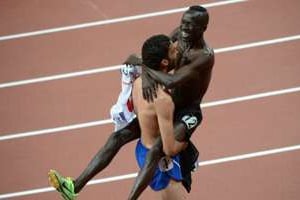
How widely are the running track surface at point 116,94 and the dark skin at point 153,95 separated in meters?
1.44

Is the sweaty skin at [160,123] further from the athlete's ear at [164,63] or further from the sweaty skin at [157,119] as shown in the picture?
the athlete's ear at [164,63]

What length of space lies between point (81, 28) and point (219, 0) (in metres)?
1.81

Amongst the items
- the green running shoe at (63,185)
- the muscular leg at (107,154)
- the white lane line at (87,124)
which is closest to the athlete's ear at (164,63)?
the muscular leg at (107,154)

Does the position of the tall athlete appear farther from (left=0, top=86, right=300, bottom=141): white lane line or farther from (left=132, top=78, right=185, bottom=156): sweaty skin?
(left=0, top=86, right=300, bottom=141): white lane line

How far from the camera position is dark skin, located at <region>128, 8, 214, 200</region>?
5.69m

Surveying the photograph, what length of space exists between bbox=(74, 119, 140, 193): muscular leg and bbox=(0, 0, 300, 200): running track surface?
Result: 139cm

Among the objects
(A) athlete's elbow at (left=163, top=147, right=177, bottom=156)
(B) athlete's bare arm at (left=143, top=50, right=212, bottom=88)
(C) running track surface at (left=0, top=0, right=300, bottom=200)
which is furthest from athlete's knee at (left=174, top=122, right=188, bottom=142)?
(C) running track surface at (left=0, top=0, right=300, bottom=200)

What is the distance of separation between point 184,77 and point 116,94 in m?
2.99

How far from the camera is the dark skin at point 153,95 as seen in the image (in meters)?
5.70

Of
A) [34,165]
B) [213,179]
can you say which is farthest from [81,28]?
[213,179]

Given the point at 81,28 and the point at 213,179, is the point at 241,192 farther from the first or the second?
the point at 81,28

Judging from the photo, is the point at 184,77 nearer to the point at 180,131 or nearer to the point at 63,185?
the point at 180,131

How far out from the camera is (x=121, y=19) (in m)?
9.93

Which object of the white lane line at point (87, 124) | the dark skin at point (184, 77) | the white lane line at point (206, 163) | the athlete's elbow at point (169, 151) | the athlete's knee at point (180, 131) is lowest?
the white lane line at point (206, 163)
